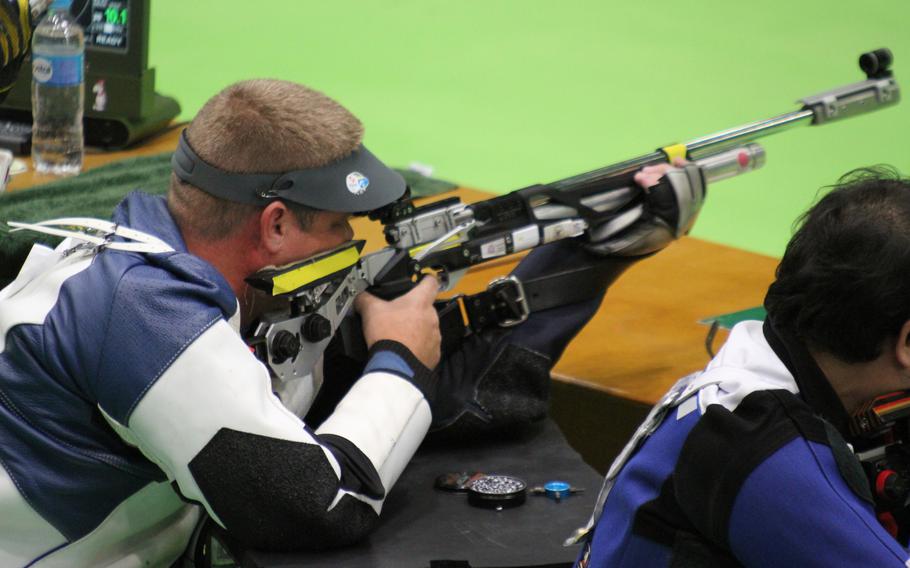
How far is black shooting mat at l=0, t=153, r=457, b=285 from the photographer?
2.76 m

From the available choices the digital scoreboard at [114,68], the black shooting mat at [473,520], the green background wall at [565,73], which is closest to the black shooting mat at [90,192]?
the digital scoreboard at [114,68]

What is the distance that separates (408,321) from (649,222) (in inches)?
23.5

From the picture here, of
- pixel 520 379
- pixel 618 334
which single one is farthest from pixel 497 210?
pixel 618 334

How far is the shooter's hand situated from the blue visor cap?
19cm

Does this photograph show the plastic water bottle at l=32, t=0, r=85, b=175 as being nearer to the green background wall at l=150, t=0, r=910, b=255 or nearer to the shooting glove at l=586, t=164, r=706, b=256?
the shooting glove at l=586, t=164, r=706, b=256

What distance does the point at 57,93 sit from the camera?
336 cm

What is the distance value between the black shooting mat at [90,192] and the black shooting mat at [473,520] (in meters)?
0.78

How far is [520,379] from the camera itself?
7.58 feet

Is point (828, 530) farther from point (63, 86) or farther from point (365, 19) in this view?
point (365, 19)

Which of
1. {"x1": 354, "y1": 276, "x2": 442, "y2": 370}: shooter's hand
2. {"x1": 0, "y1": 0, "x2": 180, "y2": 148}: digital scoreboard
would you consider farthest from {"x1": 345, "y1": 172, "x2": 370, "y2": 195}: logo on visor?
{"x1": 0, "y1": 0, "x2": 180, "y2": 148}: digital scoreboard

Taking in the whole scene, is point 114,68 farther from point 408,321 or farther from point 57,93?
point 408,321

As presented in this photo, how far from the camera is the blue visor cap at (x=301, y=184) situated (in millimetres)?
1969

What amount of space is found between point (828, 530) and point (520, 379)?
98 centimetres

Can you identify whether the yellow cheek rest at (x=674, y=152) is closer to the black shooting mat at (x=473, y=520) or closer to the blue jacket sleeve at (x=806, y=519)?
the black shooting mat at (x=473, y=520)
